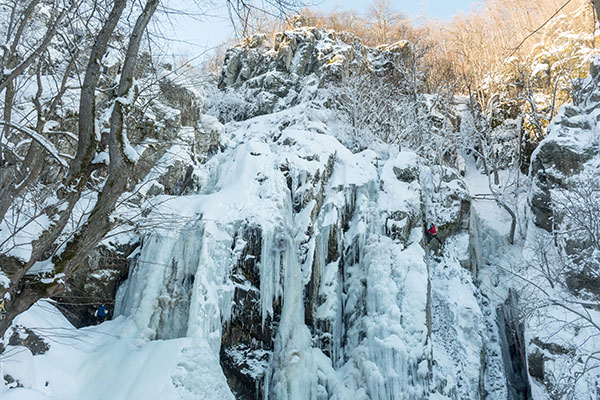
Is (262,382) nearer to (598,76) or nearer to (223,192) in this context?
(223,192)

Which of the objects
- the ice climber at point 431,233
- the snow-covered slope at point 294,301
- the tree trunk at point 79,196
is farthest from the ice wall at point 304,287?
the tree trunk at point 79,196

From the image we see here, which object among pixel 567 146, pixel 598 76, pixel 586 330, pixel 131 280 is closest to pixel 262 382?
pixel 131 280

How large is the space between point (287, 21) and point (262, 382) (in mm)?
6850

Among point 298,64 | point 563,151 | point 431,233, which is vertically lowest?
point 431,233

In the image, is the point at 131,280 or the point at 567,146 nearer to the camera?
the point at 131,280

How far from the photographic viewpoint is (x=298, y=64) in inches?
746

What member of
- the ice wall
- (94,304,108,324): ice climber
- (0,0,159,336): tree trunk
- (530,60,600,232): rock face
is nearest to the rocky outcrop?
(94,304,108,324): ice climber

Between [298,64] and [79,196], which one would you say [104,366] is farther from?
[298,64]

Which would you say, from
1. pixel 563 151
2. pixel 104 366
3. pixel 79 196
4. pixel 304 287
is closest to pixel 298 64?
pixel 563 151

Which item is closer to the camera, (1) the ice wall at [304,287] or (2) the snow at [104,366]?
(2) the snow at [104,366]

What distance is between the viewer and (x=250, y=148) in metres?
10.6

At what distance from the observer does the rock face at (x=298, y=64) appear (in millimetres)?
17781

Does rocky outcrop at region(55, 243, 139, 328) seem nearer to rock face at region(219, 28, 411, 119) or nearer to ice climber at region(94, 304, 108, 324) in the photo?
ice climber at region(94, 304, 108, 324)

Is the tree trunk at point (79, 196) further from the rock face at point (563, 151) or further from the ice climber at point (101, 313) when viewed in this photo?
the rock face at point (563, 151)
